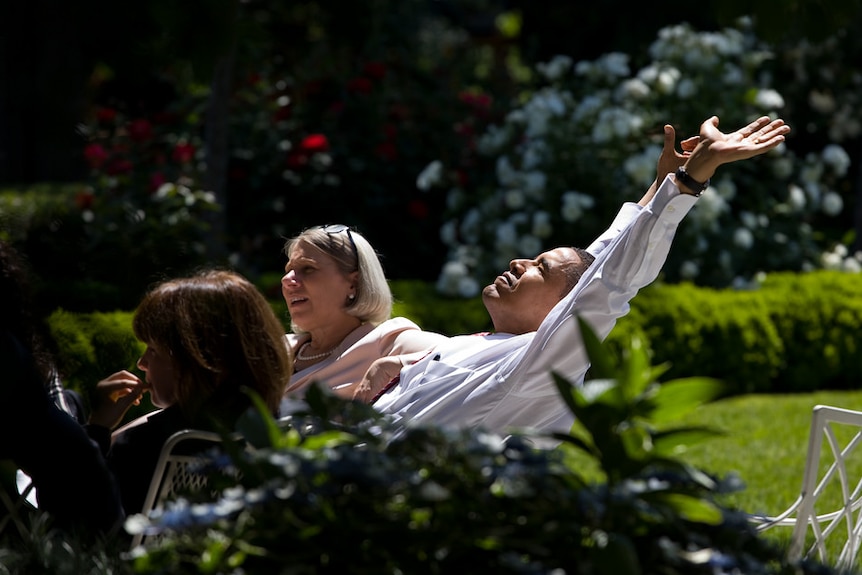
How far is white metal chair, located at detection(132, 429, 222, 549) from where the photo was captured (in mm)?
1954

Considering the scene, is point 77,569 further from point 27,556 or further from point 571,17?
point 571,17

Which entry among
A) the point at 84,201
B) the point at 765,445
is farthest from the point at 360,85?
the point at 765,445

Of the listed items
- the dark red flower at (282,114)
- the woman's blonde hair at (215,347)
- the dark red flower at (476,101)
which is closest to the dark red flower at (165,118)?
the dark red flower at (282,114)

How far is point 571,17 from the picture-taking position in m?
11.1

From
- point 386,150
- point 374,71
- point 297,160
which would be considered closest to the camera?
point 297,160

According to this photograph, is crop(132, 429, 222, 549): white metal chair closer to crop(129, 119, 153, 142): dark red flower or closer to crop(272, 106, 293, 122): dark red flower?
crop(129, 119, 153, 142): dark red flower

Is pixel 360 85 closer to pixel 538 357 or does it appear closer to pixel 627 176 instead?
pixel 627 176

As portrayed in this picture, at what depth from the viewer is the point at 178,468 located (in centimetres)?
215

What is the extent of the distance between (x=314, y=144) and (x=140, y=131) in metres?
1.18

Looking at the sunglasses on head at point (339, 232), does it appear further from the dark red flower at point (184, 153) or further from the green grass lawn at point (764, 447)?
the dark red flower at point (184, 153)

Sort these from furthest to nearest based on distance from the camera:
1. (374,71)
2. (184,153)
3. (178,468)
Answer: (374,71) < (184,153) < (178,468)

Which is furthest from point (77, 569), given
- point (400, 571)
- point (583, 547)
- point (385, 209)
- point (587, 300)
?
point (385, 209)

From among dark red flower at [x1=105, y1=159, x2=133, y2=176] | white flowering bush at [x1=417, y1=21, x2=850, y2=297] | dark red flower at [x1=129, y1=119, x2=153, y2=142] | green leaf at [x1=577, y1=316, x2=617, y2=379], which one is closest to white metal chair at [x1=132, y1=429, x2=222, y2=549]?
green leaf at [x1=577, y1=316, x2=617, y2=379]

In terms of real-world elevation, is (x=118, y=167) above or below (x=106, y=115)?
below
